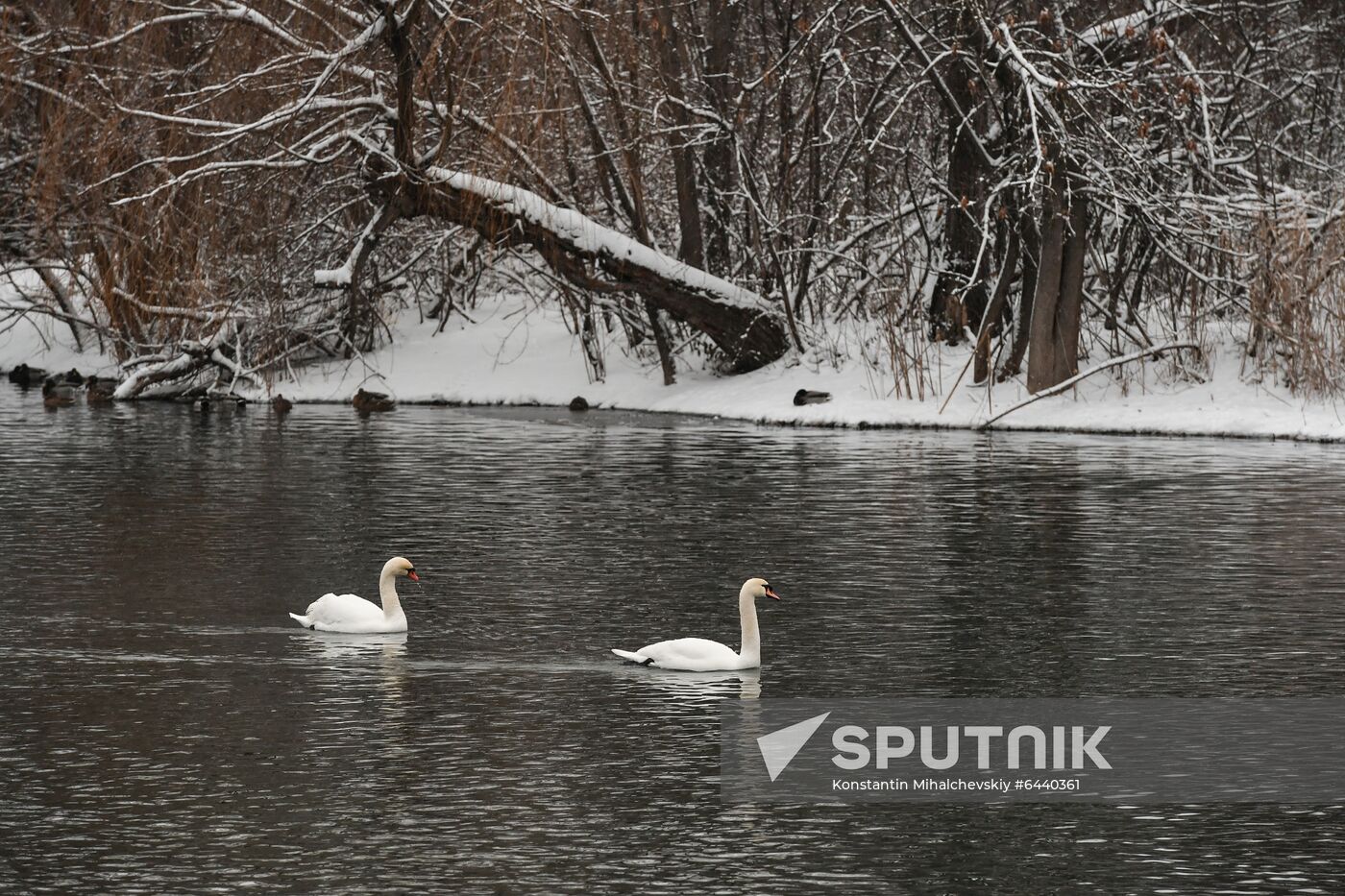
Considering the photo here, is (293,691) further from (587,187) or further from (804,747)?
(587,187)

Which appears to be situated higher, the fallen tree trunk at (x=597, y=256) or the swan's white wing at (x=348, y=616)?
the fallen tree trunk at (x=597, y=256)

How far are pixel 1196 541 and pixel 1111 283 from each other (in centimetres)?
1566

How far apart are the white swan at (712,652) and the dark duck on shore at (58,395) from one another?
2487 centimetres

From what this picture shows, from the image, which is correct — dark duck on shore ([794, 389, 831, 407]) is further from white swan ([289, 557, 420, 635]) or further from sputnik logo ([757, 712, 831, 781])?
sputnik logo ([757, 712, 831, 781])

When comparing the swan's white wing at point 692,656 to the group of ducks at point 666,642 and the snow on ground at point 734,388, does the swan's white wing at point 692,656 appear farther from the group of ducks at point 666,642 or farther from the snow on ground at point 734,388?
the snow on ground at point 734,388

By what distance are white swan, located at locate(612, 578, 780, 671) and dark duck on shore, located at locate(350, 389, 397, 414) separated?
929 inches

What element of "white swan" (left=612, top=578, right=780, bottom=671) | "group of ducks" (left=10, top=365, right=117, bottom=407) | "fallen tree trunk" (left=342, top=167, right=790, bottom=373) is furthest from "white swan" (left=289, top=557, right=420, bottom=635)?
"group of ducks" (left=10, top=365, right=117, bottom=407)

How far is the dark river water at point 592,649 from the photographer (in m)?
8.20

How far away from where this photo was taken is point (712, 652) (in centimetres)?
1188

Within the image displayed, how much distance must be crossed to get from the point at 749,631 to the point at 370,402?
78.5 ft

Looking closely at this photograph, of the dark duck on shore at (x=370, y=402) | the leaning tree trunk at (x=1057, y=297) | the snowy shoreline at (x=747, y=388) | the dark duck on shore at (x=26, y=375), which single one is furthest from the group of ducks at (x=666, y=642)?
the dark duck on shore at (x=26, y=375)

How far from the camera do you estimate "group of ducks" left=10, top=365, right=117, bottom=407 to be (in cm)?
3578

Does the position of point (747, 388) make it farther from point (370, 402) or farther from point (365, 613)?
point (365, 613)

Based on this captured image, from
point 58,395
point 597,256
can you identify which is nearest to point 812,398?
point 597,256
